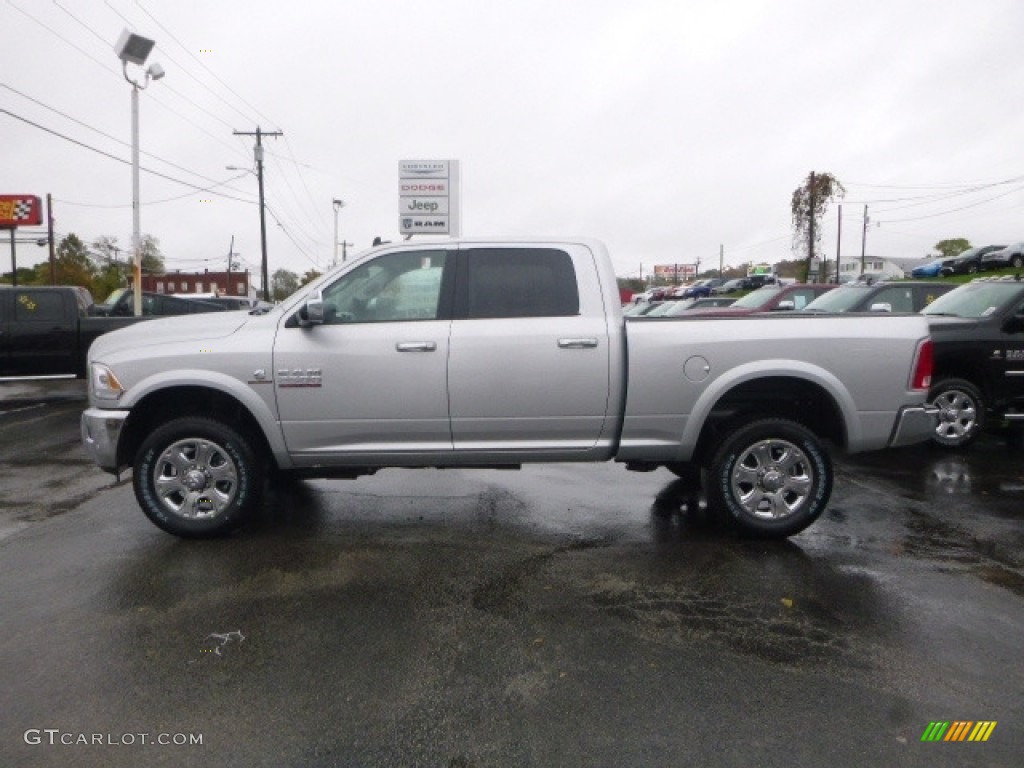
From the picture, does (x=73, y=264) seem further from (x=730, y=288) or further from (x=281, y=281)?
(x=730, y=288)

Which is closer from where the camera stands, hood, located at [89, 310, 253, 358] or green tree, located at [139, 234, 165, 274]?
hood, located at [89, 310, 253, 358]

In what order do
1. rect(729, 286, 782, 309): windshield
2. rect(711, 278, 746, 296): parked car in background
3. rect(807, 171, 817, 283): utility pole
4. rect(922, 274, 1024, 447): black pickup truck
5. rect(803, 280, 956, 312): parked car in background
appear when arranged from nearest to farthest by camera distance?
rect(922, 274, 1024, 447): black pickup truck, rect(803, 280, 956, 312): parked car in background, rect(729, 286, 782, 309): windshield, rect(711, 278, 746, 296): parked car in background, rect(807, 171, 817, 283): utility pole

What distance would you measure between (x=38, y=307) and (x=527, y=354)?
10.5 metres

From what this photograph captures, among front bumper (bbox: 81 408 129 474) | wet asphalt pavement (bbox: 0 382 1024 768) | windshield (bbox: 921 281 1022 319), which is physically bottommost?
wet asphalt pavement (bbox: 0 382 1024 768)

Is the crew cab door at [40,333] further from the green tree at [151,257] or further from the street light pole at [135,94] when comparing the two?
the green tree at [151,257]

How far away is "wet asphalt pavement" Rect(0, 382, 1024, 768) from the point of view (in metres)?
2.71

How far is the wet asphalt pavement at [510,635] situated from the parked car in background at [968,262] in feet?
126

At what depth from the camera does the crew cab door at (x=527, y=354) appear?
4.75m

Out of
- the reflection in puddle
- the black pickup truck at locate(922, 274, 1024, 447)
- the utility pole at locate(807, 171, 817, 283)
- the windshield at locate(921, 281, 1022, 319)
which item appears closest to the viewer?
the reflection in puddle

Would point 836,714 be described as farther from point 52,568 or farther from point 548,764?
point 52,568

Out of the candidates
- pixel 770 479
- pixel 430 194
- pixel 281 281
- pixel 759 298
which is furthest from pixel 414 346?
pixel 281 281

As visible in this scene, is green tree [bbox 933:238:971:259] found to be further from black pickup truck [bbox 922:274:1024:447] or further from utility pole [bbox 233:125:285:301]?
black pickup truck [bbox 922:274:1024:447]

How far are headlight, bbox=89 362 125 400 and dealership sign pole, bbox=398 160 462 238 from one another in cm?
1174

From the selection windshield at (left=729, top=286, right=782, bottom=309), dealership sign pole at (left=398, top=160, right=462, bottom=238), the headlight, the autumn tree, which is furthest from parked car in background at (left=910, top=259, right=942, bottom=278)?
the autumn tree
